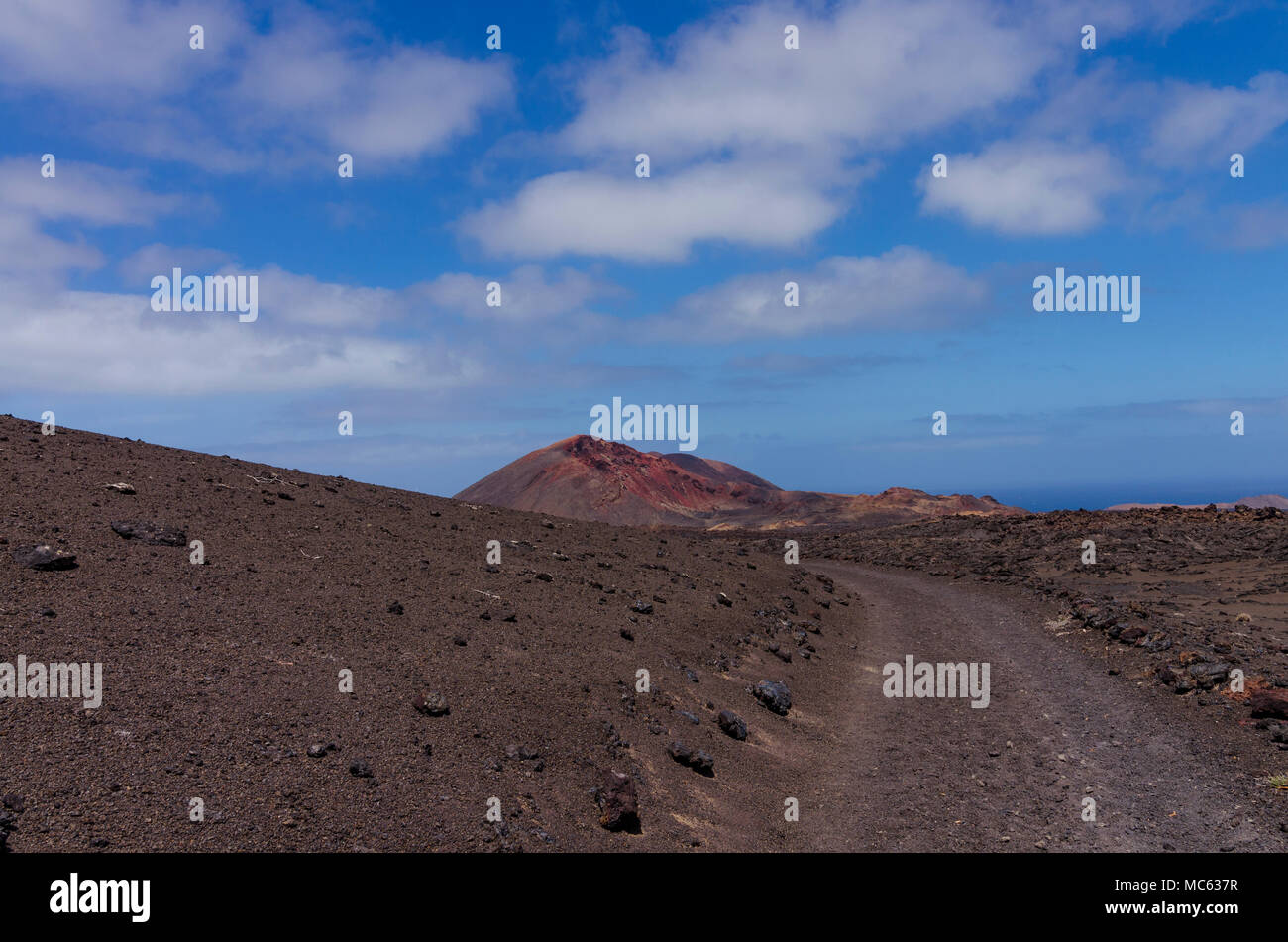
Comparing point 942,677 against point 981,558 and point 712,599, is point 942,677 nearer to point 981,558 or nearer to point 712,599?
point 712,599

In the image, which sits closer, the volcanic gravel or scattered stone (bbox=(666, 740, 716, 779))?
the volcanic gravel

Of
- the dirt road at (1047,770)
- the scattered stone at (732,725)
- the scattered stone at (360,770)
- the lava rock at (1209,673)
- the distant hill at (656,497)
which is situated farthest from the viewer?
the distant hill at (656,497)

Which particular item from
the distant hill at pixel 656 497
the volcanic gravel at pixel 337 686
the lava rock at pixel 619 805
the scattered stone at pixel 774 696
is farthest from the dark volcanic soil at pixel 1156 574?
the distant hill at pixel 656 497

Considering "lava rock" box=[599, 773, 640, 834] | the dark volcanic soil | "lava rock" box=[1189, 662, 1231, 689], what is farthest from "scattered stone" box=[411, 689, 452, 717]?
"lava rock" box=[1189, 662, 1231, 689]

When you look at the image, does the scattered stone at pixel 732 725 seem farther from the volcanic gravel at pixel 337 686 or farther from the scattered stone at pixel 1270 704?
the scattered stone at pixel 1270 704

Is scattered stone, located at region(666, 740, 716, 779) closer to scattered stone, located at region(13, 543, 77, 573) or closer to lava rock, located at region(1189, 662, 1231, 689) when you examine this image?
scattered stone, located at region(13, 543, 77, 573)
